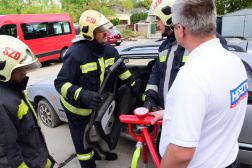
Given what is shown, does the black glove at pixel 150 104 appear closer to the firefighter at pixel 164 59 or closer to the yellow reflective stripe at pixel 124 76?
the firefighter at pixel 164 59

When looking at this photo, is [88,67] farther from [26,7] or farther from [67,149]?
[26,7]

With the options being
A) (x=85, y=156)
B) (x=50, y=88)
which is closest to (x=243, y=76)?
(x=85, y=156)

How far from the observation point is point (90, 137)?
164 cm

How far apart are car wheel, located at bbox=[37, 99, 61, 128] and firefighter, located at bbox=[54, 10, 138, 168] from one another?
1332 millimetres

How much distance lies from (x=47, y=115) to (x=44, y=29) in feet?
24.0

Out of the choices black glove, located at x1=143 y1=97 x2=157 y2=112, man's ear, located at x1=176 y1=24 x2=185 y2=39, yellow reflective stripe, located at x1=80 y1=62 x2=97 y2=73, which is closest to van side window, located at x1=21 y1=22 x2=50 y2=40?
yellow reflective stripe, located at x1=80 y1=62 x2=97 y2=73

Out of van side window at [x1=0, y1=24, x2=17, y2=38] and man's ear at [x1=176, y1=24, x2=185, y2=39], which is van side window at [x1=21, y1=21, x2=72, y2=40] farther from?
man's ear at [x1=176, y1=24, x2=185, y2=39]

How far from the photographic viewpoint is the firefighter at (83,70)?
1942 millimetres

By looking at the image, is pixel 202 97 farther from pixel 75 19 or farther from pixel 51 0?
pixel 51 0

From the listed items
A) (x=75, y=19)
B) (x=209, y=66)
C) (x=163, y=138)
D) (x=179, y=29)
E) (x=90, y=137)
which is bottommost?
(x=90, y=137)

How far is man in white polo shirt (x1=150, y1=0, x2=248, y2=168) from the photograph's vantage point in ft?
2.53

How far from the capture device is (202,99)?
2.49 ft

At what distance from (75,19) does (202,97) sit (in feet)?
87.9

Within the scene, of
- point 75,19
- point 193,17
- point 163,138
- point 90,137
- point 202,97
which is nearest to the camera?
point 202,97
